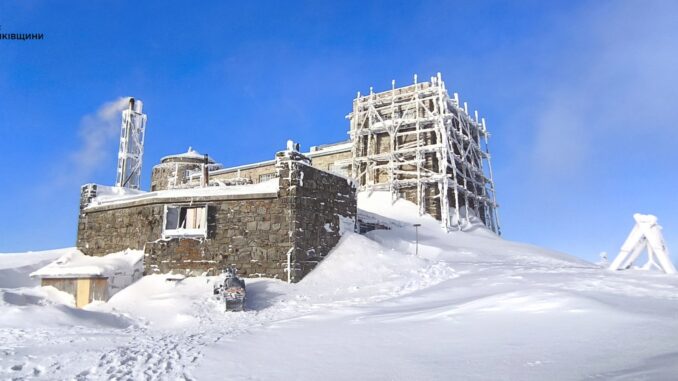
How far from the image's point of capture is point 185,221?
1432 centimetres

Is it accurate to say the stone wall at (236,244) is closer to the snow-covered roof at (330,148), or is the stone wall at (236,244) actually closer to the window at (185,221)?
the window at (185,221)

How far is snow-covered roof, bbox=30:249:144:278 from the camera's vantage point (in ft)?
41.8

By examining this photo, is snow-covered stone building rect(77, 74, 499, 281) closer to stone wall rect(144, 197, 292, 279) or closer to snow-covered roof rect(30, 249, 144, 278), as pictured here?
stone wall rect(144, 197, 292, 279)

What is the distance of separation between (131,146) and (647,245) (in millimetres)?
23317

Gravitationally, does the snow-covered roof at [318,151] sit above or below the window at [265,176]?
above

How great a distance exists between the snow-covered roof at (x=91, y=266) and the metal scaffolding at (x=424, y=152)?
17737 millimetres

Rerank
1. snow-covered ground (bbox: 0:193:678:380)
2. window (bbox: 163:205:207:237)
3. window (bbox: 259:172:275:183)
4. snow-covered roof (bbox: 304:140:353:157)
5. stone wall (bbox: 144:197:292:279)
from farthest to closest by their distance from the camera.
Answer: window (bbox: 259:172:275:183) → snow-covered roof (bbox: 304:140:353:157) → window (bbox: 163:205:207:237) → stone wall (bbox: 144:197:292:279) → snow-covered ground (bbox: 0:193:678:380)

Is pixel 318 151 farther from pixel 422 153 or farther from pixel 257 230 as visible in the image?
pixel 257 230

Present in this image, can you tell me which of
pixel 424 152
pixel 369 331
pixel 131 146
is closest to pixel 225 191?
pixel 369 331

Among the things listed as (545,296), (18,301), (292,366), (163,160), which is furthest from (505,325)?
(163,160)

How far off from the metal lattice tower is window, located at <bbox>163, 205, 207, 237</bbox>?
943 cm

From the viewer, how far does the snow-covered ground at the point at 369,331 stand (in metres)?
4.48

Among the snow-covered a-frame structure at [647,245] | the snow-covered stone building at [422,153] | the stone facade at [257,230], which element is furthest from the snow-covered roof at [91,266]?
the snow-covered stone building at [422,153]

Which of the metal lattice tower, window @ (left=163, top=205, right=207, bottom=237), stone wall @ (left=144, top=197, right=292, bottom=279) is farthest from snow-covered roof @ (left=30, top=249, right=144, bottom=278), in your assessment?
the metal lattice tower
